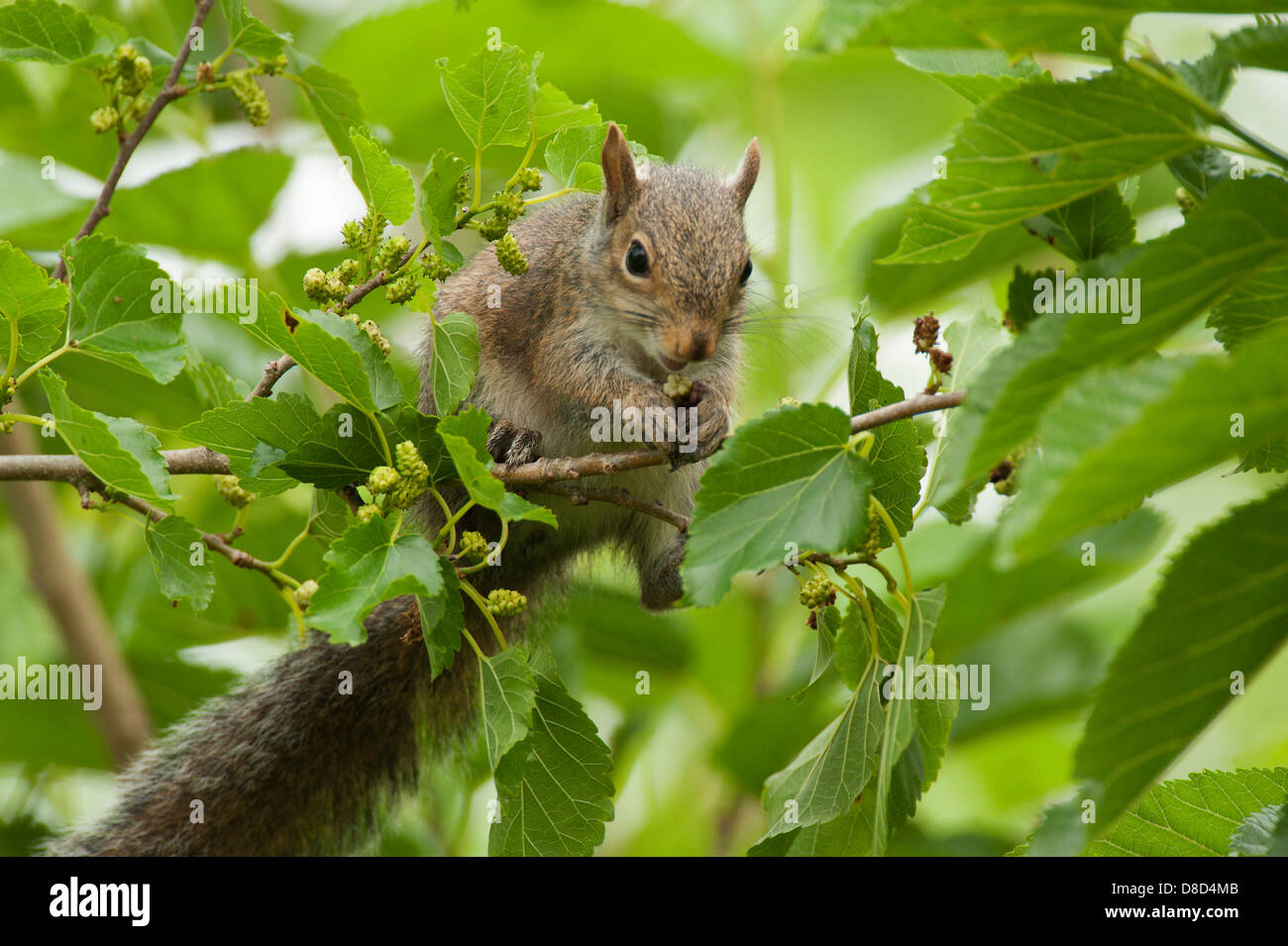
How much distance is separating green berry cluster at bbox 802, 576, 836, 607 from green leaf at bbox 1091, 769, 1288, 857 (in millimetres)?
410

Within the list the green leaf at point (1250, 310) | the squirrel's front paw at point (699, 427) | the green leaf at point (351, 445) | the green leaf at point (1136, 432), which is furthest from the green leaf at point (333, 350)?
the green leaf at point (1250, 310)

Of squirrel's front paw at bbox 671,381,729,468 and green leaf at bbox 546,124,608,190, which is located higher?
green leaf at bbox 546,124,608,190

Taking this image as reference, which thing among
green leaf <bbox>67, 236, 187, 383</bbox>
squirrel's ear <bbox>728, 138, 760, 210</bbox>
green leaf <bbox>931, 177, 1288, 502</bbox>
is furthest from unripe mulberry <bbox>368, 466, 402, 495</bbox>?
squirrel's ear <bbox>728, 138, 760, 210</bbox>

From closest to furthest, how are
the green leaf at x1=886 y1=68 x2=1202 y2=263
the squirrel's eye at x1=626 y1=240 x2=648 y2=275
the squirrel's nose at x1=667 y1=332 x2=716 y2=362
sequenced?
the green leaf at x1=886 y1=68 x2=1202 y2=263 → the squirrel's nose at x1=667 y1=332 x2=716 y2=362 → the squirrel's eye at x1=626 y1=240 x2=648 y2=275

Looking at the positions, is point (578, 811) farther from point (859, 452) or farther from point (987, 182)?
point (987, 182)

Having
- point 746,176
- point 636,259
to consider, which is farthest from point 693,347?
point 746,176

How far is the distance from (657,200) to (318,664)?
1.03 metres

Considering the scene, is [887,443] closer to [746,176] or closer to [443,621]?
[443,621]

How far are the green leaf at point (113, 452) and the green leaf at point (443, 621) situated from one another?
0.89 ft

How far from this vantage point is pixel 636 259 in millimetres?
2129

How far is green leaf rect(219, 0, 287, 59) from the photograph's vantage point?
137 centimetres

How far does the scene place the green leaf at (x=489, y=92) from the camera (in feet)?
4.27

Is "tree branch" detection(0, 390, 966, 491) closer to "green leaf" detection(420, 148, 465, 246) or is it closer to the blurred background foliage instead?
"green leaf" detection(420, 148, 465, 246)

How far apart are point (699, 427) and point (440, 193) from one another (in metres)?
0.71
